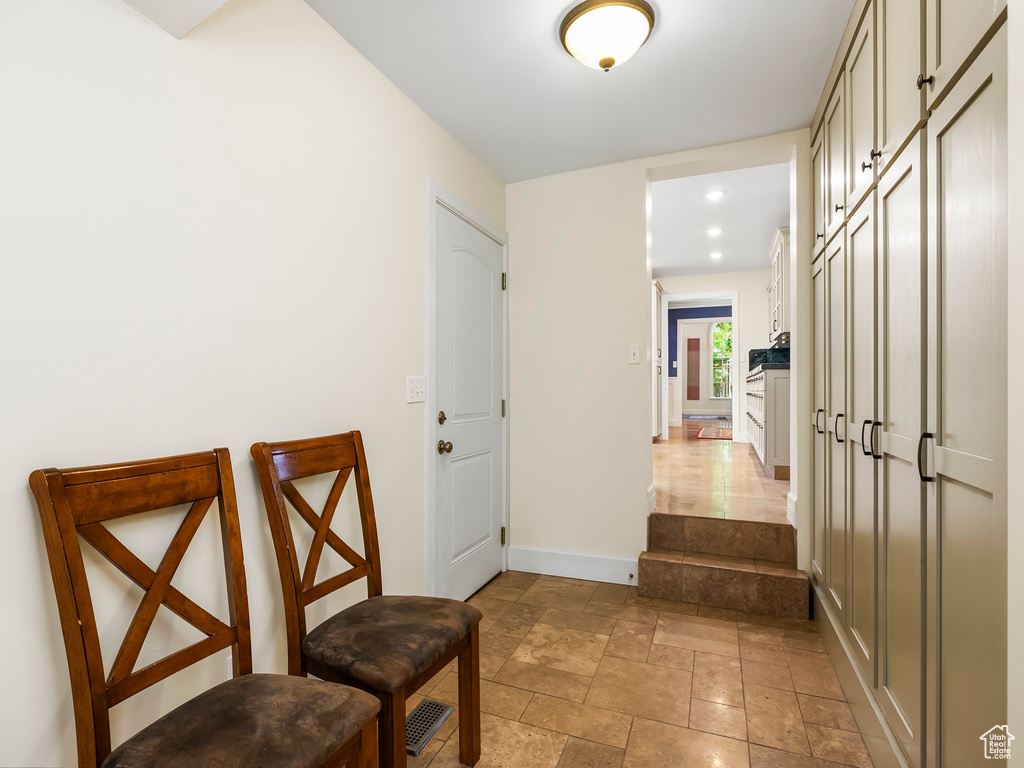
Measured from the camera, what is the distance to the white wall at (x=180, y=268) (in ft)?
3.37

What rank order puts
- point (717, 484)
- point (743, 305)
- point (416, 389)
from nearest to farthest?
point (416, 389), point (717, 484), point (743, 305)

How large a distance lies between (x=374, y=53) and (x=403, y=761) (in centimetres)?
236

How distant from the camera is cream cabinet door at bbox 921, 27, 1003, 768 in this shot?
0.91 metres

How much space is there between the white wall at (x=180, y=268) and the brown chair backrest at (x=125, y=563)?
0.28 feet

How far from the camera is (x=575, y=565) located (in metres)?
3.17

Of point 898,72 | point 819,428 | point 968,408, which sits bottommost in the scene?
point 819,428

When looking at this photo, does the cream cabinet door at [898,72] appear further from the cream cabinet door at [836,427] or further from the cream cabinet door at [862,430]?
the cream cabinet door at [836,427]

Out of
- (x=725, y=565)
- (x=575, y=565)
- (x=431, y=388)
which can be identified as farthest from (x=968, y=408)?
(x=575, y=565)

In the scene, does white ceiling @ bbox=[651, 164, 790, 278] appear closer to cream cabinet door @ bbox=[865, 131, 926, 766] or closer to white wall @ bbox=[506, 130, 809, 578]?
white wall @ bbox=[506, 130, 809, 578]

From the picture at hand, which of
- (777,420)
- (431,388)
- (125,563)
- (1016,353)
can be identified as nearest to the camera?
(1016,353)

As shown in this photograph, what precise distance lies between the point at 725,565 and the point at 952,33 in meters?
2.44

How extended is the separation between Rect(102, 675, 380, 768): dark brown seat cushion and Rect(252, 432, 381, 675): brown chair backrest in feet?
0.93

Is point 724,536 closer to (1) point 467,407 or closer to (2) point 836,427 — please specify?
(2) point 836,427

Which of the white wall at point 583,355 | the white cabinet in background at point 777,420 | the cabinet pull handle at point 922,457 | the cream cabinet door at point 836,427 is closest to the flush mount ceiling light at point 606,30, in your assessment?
the cream cabinet door at point 836,427
